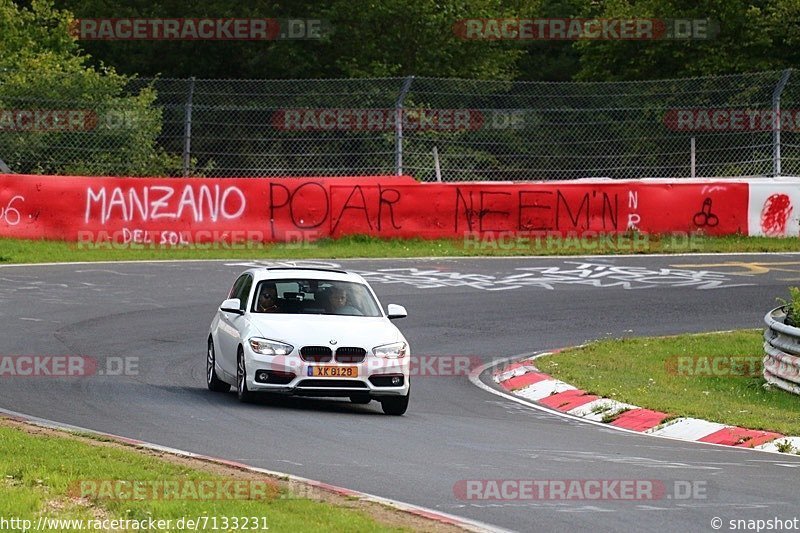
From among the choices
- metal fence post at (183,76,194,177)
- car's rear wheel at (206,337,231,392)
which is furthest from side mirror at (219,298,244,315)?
metal fence post at (183,76,194,177)

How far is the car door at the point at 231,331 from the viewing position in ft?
49.1

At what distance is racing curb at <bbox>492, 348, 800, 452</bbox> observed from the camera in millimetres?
13289

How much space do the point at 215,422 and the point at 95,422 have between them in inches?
41.1

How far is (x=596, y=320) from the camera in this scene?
22422mm

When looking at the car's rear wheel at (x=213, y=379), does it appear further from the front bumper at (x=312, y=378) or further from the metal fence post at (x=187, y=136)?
the metal fence post at (x=187, y=136)

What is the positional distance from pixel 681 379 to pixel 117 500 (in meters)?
9.93

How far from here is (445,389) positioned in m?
16.8

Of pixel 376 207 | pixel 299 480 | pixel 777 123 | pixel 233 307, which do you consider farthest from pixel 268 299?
pixel 777 123

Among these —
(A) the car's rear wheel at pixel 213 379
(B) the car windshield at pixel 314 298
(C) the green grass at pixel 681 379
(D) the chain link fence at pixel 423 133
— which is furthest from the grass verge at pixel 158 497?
(D) the chain link fence at pixel 423 133

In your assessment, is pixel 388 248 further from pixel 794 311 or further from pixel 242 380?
pixel 242 380

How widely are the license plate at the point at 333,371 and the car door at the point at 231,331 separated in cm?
102

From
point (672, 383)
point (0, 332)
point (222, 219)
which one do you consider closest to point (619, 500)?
point (672, 383)

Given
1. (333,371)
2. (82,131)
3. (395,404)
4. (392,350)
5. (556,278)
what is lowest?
(395,404)

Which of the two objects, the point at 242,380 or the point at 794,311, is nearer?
the point at 242,380
